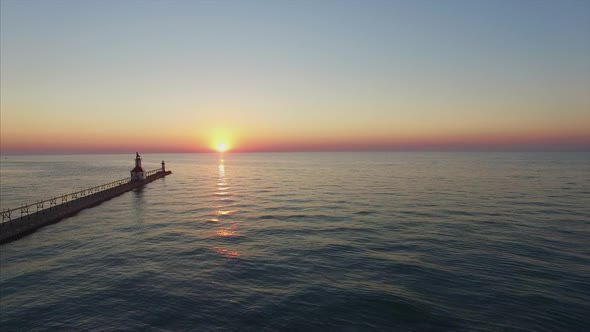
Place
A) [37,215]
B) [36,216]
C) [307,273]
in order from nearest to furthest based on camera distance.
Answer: [307,273], [36,216], [37,215]

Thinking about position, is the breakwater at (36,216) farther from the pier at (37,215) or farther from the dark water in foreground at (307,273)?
the dark water in foreground at (307,273)

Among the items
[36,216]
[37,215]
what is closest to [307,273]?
[36,216]

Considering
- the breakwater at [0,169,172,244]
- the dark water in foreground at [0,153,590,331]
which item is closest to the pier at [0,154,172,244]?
the breakwater at [0,169,172,244]

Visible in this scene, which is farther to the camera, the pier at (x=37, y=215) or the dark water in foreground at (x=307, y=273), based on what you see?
the pier at (x=37, y=215)

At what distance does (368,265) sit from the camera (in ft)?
79.9

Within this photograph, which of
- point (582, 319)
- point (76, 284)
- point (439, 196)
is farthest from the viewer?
point (439, 196)

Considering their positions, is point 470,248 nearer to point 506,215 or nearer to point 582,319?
point 582,319

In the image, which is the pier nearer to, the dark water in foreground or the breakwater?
the breakwater

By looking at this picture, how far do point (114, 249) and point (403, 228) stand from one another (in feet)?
101

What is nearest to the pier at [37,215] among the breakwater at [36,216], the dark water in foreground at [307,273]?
the breakwater at [36,216]

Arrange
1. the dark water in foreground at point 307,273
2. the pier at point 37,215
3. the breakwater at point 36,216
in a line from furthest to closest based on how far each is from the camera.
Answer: the pier at point 37,215, the breakwater at point 36,216, the dark water in foreground at point 307,273

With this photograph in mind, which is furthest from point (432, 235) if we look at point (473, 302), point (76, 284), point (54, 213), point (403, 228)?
point (54, 213)

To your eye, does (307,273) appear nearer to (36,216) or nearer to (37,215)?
(36,216)

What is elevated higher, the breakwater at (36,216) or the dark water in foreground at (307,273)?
the breakwater at (36,216)
